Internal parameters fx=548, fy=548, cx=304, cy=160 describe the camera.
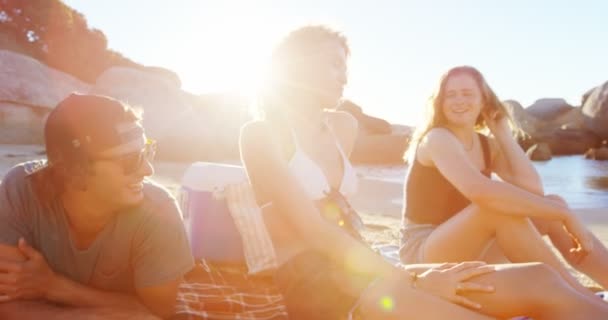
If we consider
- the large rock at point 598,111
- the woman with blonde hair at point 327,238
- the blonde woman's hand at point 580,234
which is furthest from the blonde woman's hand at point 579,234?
the large rock at point 598,111

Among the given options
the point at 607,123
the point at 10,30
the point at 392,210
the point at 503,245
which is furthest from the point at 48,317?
the point at 607,123

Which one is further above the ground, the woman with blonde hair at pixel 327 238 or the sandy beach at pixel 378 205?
the woman with blonde hair at pixel 327 238

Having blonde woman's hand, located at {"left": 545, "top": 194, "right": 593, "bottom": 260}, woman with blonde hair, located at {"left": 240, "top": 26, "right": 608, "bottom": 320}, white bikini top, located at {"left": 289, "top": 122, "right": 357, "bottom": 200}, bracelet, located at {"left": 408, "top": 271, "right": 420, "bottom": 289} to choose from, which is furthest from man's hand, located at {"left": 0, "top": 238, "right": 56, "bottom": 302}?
blonde woman's hand, located at {"left": 545, "top": 194, "right": 593, "bottom": 260}

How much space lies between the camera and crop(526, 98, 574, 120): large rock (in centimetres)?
5394

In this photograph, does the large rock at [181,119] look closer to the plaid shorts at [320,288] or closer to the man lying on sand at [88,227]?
the man lying on sand at [88,227]

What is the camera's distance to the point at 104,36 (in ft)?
90.7

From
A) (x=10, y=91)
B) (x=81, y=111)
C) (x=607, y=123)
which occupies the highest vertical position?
(x=81, y=111)

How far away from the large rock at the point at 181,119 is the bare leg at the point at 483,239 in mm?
13991

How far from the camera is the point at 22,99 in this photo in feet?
58.9

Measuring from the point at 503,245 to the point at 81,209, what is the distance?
2.12 m

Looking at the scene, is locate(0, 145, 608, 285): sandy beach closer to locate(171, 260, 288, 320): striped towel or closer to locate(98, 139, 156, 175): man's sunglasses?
locate(171, 260, 288, 320): striped towel

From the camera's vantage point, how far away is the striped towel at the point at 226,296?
3045 mm

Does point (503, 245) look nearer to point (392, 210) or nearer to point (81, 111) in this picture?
point (81, 111)

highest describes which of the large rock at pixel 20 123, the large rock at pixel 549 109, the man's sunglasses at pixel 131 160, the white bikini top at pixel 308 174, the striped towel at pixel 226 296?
the man's sunglasses at pixel 131 160
